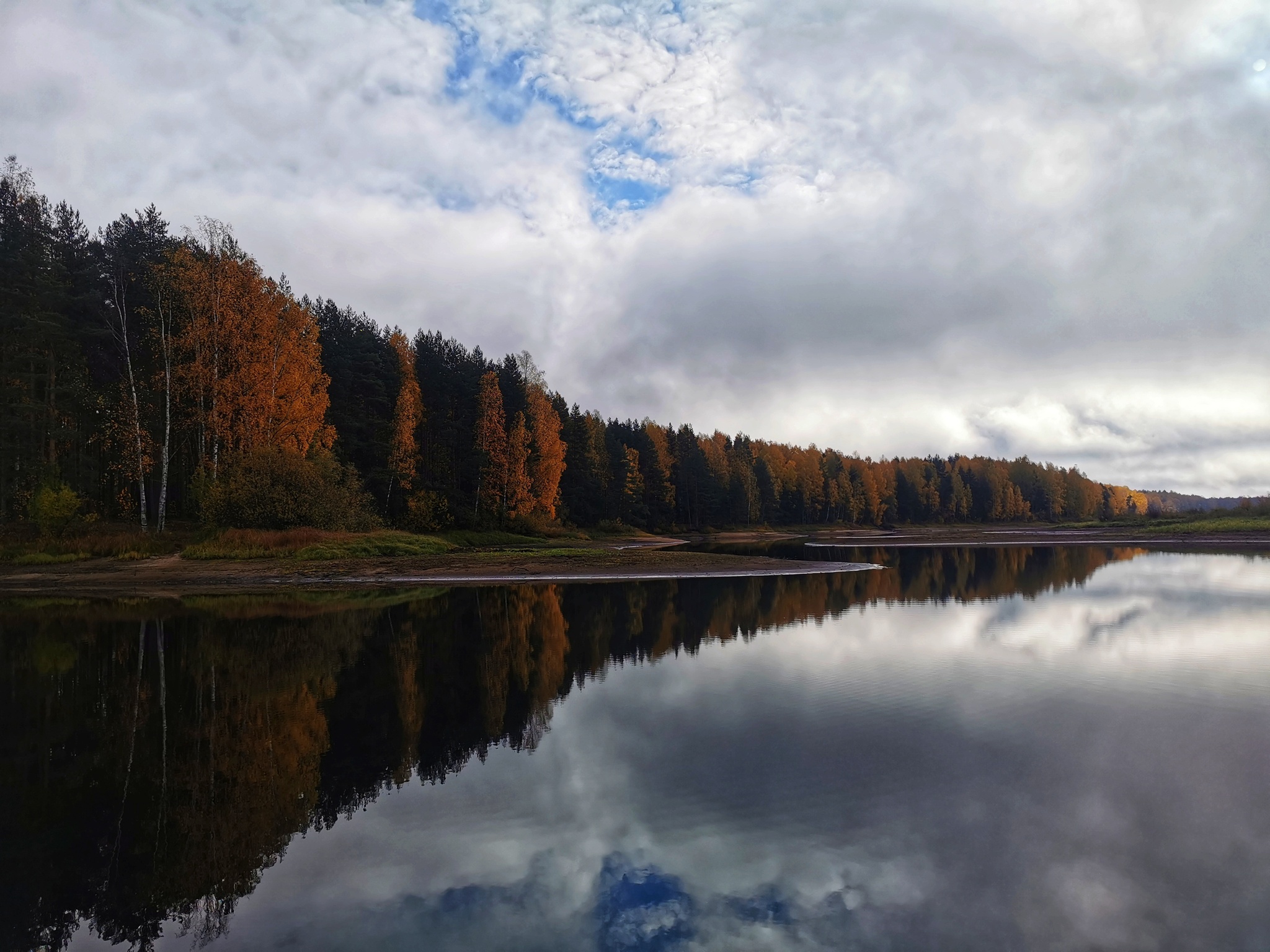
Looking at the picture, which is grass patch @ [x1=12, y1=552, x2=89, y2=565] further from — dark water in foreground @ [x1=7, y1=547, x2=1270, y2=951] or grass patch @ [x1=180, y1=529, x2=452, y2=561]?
dark water in foreground @ [x1=7, y1=547, x2=1270, y2=951]

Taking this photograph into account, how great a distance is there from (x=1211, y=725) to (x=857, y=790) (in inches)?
286

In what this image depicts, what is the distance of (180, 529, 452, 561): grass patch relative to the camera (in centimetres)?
3512

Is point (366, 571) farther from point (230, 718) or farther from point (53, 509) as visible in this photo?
point (230, 718)

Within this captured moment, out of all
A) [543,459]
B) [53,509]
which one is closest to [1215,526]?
[543,459]

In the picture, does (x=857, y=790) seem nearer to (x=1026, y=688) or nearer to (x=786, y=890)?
(x=786, y=890)

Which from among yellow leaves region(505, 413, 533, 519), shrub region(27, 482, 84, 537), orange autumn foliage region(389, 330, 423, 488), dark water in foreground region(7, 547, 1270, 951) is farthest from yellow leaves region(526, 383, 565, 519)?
dark water in foreground region(7, 547, 1270, 951)

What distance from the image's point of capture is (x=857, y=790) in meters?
8.80

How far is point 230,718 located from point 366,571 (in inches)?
984

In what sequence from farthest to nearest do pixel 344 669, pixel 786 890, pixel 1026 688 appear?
pixel 344 669 < pixel 1026 688 < pixel 786 890

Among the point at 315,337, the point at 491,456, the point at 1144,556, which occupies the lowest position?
the point at 1144,556

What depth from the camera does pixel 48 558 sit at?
111 ft

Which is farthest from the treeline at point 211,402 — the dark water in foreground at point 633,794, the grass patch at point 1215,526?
the grass patch at point 1215,526

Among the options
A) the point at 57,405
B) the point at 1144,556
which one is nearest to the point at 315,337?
the point at 57,405

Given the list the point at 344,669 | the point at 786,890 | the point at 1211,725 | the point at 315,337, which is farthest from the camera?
the point at 315,337
